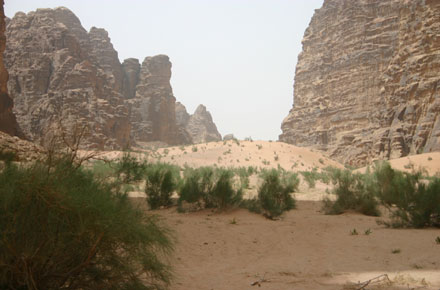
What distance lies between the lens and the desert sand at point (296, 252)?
14.8ft

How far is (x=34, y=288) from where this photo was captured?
8.85 ft

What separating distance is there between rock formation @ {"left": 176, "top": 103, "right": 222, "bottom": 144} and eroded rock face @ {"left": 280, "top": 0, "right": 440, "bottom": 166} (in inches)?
1299

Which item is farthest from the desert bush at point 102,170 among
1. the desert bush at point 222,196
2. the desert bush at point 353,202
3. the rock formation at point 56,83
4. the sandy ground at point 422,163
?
the rock formation at point 56,83

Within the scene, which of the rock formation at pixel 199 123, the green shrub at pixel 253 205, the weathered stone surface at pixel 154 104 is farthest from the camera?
the rock formation at pixel 199 123

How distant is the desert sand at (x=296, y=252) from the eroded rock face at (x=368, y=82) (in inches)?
1052

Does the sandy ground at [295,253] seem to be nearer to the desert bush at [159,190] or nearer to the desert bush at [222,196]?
the desert bush at [222,196]

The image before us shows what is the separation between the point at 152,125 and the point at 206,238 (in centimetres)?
6434

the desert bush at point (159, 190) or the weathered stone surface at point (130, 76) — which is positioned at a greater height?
the weathered stone surface at point (130, 76)

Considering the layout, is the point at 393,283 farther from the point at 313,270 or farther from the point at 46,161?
the point at 46,161

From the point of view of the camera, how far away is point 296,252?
249 inches

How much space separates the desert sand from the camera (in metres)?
4.51

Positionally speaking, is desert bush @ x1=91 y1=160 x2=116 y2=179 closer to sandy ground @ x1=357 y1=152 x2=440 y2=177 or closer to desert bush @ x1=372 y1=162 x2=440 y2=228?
desert bush @ x1=372 y1=162 x2=440 y2=228

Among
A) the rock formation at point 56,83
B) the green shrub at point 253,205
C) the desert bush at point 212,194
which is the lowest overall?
the green shrub at point 253,205

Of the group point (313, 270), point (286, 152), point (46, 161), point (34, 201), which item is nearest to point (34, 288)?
point (34, 201)
